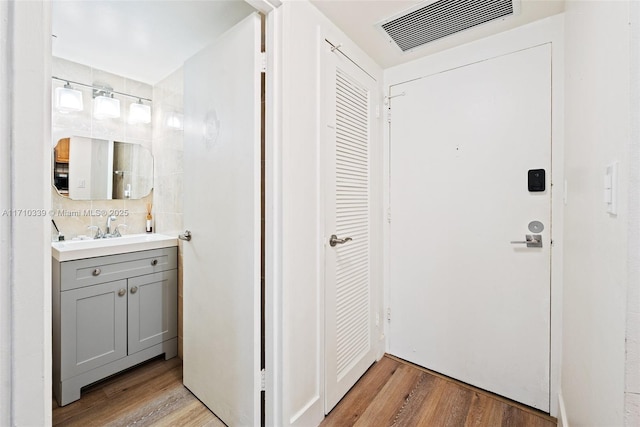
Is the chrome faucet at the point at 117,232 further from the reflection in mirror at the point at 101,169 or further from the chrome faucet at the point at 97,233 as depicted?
the reflection in mirror at the point at 101,169

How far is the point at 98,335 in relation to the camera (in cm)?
177

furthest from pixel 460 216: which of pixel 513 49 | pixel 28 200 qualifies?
pixel 28 200

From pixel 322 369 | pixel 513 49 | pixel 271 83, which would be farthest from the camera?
pixel 513 49

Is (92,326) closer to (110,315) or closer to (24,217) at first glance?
(110,315)

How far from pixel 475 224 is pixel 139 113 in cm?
269

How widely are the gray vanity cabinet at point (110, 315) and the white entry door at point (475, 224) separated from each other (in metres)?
1.68

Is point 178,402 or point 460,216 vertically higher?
point 460,216

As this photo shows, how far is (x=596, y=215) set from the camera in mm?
838

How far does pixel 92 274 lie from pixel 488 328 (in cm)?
242

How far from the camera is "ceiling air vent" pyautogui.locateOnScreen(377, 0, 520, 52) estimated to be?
55.2 inches

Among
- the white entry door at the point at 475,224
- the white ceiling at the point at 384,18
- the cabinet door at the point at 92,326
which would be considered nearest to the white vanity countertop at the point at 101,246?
the cabinet door at the point at 92,326

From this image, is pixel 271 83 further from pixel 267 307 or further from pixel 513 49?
pixel 513 49

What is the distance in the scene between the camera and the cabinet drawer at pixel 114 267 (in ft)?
5.40

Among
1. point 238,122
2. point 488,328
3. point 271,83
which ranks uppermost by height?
point 271,83
